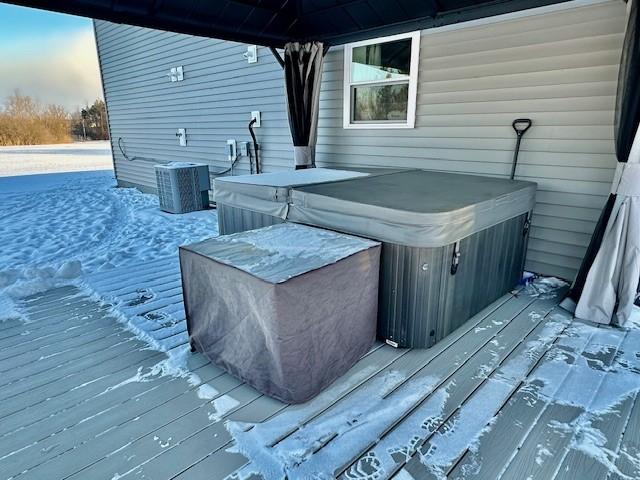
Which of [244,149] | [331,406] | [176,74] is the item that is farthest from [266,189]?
[176,74]

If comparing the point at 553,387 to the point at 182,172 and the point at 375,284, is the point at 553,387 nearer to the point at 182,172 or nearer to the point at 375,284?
the point at 375,284

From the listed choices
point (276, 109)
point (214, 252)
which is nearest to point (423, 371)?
point (214, 252)

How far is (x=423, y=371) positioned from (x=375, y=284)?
20.2 inches

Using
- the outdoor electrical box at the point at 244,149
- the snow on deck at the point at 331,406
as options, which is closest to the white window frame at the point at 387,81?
the outdoor electrical box at the point at 244,149

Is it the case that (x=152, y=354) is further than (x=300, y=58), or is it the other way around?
(x=300, y=58)

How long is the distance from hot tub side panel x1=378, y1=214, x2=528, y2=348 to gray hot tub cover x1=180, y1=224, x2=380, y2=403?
13 cm

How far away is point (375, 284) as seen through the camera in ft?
6.73

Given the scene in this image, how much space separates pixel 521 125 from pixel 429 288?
1978 mm

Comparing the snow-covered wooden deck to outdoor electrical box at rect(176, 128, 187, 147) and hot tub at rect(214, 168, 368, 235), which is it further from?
outdoor electrical box at rect(176, 128, 187, 147)

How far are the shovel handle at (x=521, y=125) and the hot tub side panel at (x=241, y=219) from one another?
6.97 ft

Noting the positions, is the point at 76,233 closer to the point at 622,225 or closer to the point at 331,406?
the point at 331,406

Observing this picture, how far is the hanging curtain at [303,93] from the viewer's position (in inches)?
166

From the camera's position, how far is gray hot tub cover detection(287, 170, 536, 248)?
1.98m

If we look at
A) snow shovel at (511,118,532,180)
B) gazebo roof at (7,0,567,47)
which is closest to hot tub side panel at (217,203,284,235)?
gazebo roof at (7,0,567,47)
